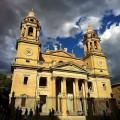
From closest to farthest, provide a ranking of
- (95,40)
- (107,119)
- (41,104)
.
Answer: (107,119)
(41,104)
(95,40)

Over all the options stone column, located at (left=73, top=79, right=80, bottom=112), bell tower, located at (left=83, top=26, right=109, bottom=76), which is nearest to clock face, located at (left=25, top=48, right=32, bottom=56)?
stone column, located at (left=73, top=79, right=80, bottom=112)

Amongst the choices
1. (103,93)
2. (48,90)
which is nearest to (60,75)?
(48,90)

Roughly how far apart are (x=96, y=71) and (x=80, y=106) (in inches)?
371

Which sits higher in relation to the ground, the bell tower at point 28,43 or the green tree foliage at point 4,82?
the bell tower at point 28,43

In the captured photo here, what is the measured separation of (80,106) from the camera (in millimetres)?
31062

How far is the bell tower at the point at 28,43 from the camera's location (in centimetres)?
3144

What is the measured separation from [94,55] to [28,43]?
50.1ft

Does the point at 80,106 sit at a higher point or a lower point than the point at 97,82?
lower

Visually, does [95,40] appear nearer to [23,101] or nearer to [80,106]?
[80,106]

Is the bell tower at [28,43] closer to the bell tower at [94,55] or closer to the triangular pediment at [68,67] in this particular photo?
the triangular pediment at [68,67]

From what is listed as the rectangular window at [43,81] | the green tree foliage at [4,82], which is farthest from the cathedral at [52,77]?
the green tree foliage at [4,82]

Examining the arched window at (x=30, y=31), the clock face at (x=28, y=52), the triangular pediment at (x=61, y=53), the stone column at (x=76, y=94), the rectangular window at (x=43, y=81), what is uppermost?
the arched window at (x=30, y=31)

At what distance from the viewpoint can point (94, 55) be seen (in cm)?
3881

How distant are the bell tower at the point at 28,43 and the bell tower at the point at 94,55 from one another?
12648 mm
